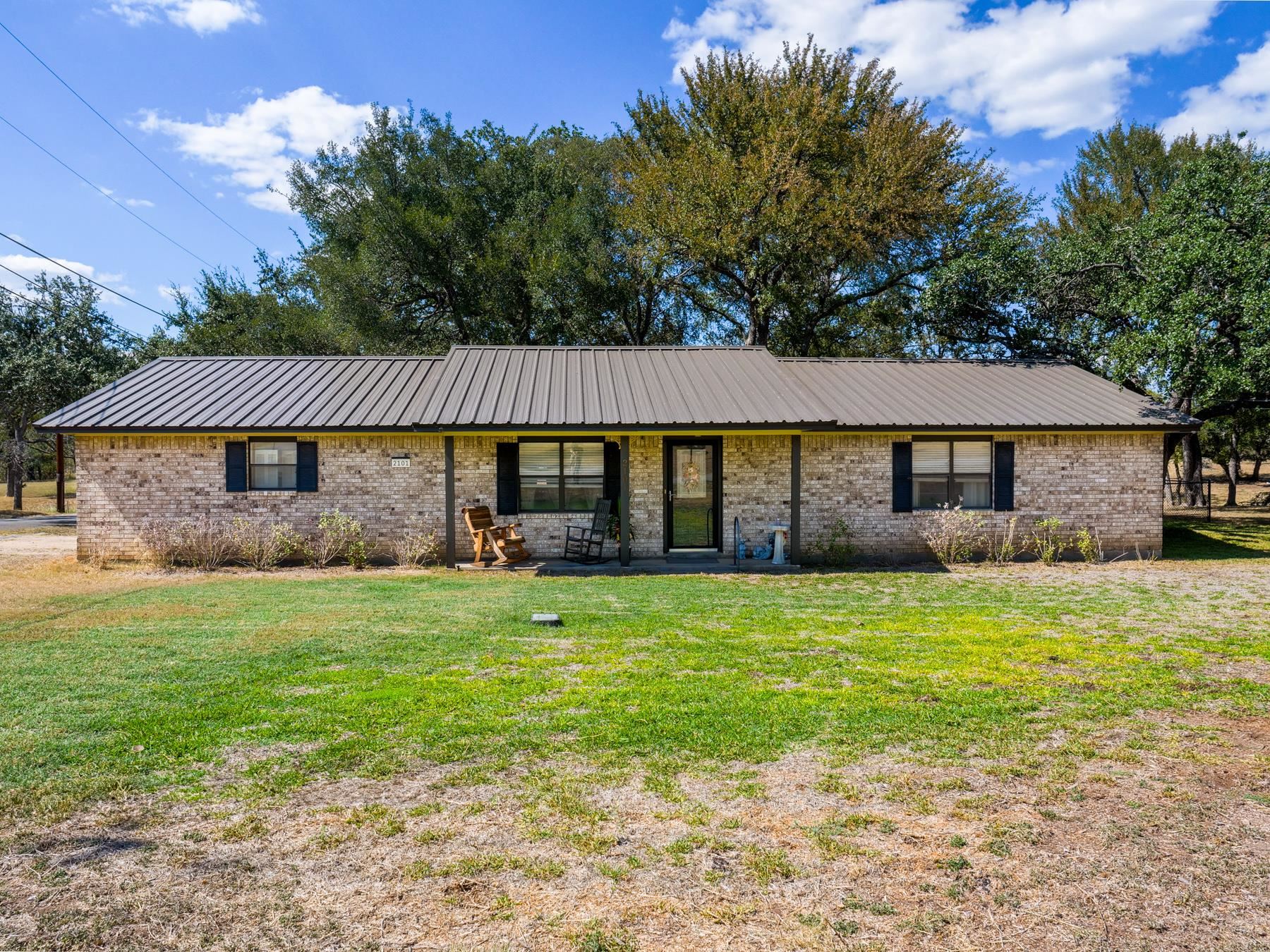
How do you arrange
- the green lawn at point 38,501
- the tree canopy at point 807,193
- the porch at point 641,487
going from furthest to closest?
the green lawn at point 38,501, the tree canopy at point 807,193, the porch at point 641,487

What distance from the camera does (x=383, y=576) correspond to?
39.2 ft

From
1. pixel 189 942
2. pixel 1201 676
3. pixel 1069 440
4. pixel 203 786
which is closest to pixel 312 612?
pixel 203 786

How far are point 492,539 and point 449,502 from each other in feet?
3.16

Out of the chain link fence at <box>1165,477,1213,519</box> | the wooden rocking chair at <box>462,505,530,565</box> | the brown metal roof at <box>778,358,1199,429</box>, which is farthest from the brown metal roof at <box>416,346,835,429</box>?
the chain link fence at <box>1165,477,1213,519</box>

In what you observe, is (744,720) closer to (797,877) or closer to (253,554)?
(797,877)

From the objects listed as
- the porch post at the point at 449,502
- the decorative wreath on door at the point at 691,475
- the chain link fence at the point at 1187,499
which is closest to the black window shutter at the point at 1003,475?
the decorative wreath on door at the point at 691,475

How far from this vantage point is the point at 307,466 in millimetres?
13383

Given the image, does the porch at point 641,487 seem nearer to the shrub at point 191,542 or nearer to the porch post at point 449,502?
the porch post at point 449,502

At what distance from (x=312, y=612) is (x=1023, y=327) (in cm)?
1804

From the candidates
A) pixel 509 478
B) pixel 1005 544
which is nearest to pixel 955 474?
pixel 1005 544

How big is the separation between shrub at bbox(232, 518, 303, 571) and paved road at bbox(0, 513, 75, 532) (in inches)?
428

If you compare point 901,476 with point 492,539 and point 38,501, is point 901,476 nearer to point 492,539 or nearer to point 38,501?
point 492,539

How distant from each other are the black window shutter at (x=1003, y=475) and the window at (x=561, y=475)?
736cm

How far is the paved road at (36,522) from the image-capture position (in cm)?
2009
